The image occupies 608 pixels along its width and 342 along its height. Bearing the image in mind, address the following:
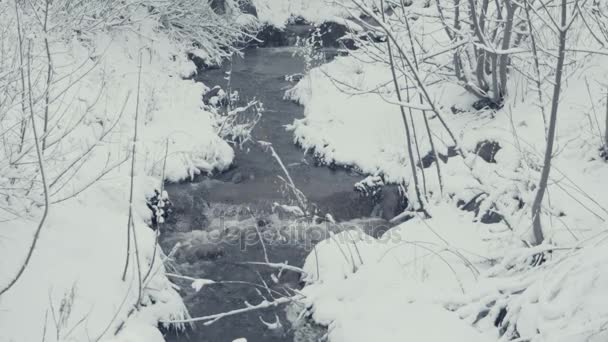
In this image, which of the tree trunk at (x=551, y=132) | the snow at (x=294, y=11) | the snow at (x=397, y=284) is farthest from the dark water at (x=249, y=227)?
the snow at (x=294, y=11)

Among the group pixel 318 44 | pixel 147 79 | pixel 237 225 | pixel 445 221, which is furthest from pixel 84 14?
pixel 445 221

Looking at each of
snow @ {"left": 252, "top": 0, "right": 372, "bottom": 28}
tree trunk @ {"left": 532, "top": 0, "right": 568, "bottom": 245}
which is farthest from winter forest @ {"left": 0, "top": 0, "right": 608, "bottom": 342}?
snow @ {"left": 252, "top": 0, "right": 372, "bottom": 28}

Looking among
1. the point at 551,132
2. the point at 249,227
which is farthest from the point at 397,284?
the point at 249,227

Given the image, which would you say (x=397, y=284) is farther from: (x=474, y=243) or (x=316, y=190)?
(x=316, y=190)

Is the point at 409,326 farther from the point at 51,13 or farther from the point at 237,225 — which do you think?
the point at 51,13

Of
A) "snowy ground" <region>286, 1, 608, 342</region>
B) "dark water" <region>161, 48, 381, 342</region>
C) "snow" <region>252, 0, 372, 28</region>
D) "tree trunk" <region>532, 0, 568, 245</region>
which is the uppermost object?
"snow" <region>252, 0, 372, 28</region>

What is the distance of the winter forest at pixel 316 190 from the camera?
418 cm

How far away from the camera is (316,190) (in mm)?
8180

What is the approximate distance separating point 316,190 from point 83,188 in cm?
396

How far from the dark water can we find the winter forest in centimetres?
3

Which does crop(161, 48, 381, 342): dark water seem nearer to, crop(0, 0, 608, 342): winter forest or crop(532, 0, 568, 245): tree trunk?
crop(0, 0, 608, 342): winter forest

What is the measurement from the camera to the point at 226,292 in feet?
19.4

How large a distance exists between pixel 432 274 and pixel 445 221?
4.51 feet

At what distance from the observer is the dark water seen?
17.7 ft
